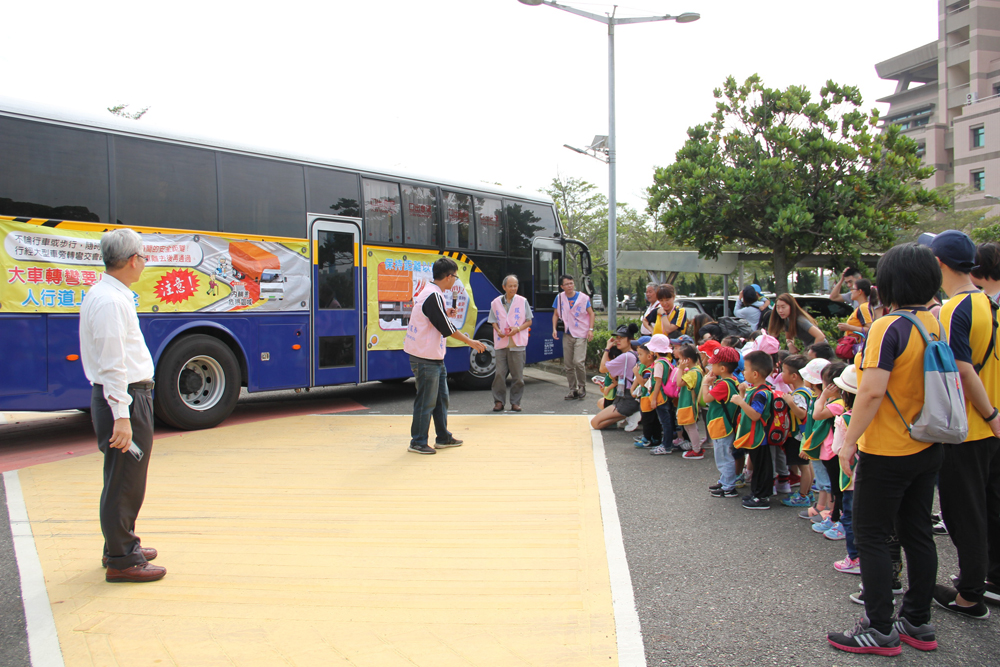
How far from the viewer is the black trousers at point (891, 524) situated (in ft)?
9.78

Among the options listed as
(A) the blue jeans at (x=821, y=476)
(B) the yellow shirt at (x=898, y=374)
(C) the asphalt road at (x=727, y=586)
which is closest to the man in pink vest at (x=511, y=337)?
(C) the asphalt road at (x=727, y=586)

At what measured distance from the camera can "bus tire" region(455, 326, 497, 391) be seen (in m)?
12.0

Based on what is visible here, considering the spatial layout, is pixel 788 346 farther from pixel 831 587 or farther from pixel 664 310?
pixel 831 587

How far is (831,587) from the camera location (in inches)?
147

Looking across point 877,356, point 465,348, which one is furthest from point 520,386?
point 877,356

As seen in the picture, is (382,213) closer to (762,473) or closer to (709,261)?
(762,473)

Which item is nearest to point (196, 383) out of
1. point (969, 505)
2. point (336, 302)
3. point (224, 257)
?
point (224, 257)

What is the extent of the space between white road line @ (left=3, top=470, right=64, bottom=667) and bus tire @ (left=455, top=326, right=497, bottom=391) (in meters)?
7.38

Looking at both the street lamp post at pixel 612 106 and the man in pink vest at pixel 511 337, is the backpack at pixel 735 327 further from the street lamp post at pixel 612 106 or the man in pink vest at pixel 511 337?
the street lamp post at pixel 612 106

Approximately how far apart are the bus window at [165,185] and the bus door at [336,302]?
60.1 inches

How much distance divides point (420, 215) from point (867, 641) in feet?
29.3

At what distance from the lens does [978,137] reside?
49.9 m

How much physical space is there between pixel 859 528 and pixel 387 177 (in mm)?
8661

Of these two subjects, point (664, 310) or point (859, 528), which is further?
point (664, 310)
